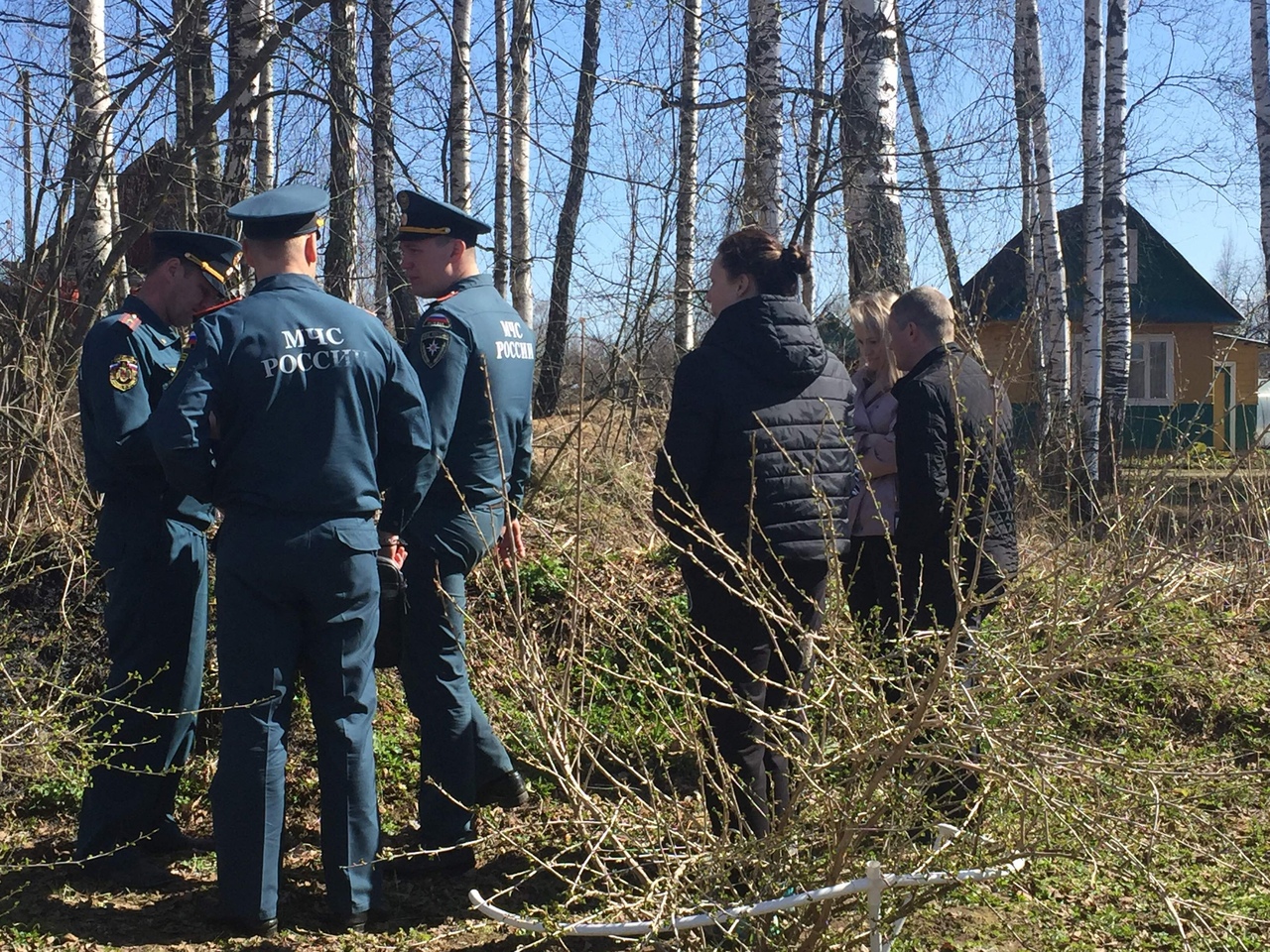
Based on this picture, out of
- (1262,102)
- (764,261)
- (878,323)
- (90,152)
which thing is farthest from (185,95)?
(1262,102)

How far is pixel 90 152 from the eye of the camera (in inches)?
234

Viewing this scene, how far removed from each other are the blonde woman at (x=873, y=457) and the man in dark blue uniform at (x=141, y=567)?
7.64ft

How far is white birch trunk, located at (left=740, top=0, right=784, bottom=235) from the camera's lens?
8195 mm

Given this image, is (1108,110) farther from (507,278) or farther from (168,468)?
(168,468)

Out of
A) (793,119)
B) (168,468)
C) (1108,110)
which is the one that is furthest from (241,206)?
(1108,110)

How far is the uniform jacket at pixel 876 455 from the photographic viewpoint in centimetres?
454

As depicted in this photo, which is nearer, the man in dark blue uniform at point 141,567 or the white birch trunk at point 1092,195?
the man in dark blue uniform at point 141,567

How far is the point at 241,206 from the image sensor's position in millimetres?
3613

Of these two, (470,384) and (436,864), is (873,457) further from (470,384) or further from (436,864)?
(436,864)

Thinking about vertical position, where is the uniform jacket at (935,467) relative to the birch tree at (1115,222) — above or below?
below

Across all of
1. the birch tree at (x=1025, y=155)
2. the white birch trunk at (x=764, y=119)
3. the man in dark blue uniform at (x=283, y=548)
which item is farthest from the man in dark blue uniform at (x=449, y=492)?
the birch tree at (x=1025, y=155)

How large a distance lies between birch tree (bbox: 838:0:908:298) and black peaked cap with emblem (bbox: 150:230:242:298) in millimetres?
4111

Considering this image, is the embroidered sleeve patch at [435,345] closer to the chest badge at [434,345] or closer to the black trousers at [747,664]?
the chest badge at [434,345]

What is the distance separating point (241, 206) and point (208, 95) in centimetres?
326
